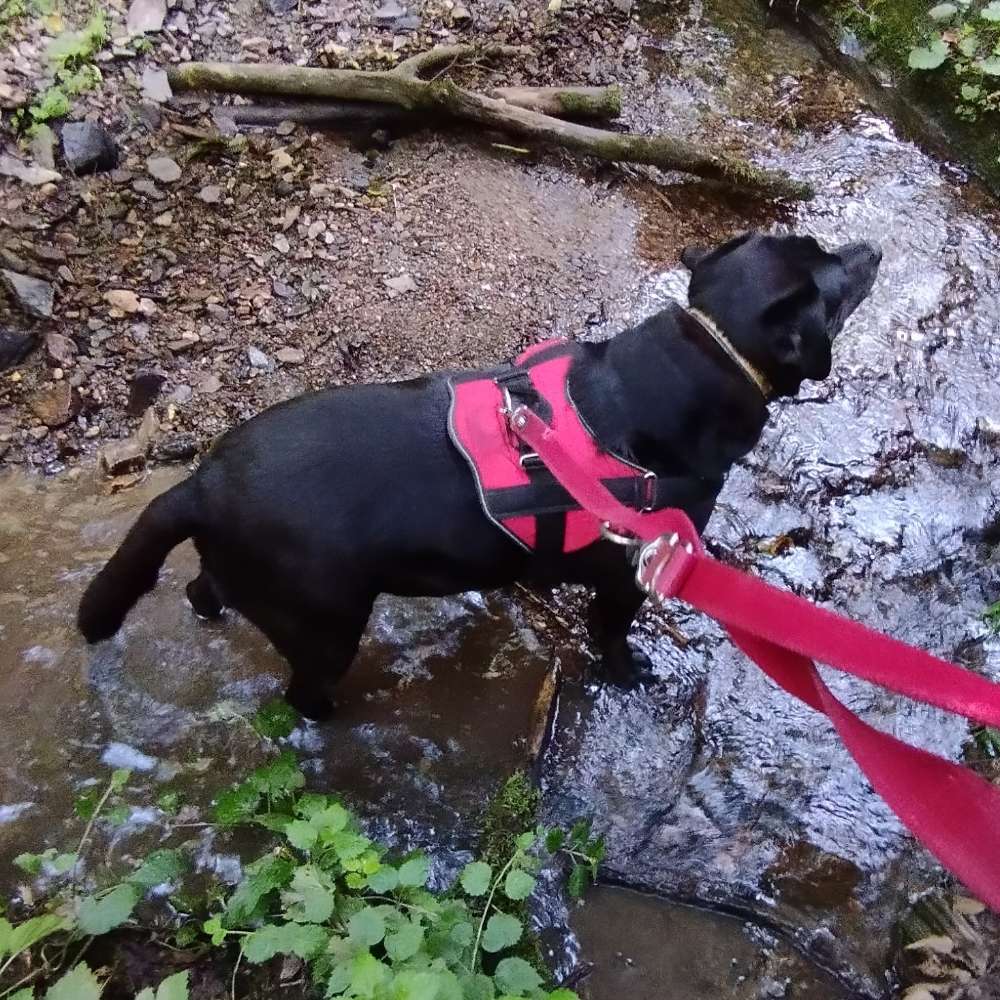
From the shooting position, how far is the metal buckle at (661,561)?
5.64 ft

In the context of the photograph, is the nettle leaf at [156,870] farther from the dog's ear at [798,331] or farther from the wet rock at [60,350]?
the wet rock at [60,350]

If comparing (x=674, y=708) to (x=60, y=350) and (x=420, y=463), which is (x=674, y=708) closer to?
(x=420, y=463)

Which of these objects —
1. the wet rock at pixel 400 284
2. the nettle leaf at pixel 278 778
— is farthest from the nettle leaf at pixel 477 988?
the wet rock at pixel 400 284

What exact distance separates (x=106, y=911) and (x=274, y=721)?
667 millimetres

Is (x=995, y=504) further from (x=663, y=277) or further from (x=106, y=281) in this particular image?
(x=106, y=281)

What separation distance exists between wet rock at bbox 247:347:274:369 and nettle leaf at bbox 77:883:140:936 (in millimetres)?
2216

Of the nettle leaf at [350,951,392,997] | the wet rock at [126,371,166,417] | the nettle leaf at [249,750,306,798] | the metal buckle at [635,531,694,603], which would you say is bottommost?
the wet rock at [126,371,166,417]

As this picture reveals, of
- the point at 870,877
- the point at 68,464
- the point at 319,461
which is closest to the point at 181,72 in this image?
the point at 68,464

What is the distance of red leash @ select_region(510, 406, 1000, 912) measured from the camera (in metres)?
1.37

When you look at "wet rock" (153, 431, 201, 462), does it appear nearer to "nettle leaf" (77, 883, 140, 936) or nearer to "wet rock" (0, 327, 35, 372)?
"wet rock" (0, 327, 35, 372)

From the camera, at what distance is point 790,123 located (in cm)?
477

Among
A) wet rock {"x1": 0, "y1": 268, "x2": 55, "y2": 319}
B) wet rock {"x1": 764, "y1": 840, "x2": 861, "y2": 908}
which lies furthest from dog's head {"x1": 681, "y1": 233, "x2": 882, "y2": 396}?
wet rock {"x1": 0, "y1": 268, "x2": 55, "y2": 319}

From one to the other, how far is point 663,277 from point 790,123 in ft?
4.68

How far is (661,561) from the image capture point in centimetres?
174
